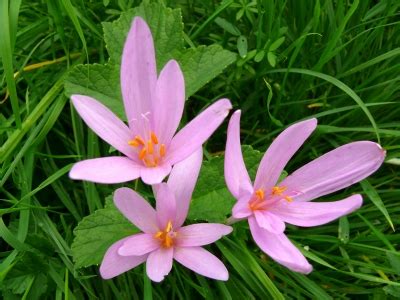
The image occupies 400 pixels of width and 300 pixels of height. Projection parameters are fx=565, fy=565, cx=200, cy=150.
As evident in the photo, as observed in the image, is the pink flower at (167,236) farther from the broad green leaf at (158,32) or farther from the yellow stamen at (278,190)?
the broad green leaf at (158,32)

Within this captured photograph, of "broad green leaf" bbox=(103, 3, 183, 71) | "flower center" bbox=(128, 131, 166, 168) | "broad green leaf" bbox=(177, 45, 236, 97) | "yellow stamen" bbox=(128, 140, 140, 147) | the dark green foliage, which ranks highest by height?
"broad green leaf" bbox=(103, 3, 183, 71)

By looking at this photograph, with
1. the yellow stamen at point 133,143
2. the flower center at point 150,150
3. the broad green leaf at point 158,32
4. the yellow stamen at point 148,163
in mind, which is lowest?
the yellow stamen at point 148,163

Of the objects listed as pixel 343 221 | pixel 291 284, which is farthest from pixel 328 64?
pixel 291 284

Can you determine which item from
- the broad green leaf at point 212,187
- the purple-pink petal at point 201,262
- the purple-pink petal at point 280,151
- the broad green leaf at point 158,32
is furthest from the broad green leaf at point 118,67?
the purple-pink petal at point 201,262

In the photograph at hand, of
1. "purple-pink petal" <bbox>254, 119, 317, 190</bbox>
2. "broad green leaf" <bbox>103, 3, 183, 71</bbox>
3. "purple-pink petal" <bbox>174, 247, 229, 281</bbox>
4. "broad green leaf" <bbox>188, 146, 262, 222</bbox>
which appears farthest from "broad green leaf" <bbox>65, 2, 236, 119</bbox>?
"purple-pink petal" <bbox>174, 247, 229, 281</bbox>

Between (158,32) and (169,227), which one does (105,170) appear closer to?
(169,227)

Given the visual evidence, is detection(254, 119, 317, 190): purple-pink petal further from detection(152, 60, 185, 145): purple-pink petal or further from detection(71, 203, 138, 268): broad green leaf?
detection(71, 203, 138, 268): broad green leaf
